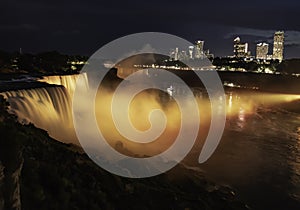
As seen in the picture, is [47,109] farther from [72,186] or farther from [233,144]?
[233,144]

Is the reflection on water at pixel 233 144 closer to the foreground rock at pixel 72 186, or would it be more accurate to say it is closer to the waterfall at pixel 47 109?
the waterfall at pixel 47 109

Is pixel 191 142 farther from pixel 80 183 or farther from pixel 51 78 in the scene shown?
pixel 80 183

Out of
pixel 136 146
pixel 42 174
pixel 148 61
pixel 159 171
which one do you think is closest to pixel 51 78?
pixel 136 146

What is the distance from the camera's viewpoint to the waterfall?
1612 centimetres

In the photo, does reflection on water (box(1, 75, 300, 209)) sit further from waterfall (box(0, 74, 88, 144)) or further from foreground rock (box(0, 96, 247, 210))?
foreground rock (box(0, 96, 247, 210))

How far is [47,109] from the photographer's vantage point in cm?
1836

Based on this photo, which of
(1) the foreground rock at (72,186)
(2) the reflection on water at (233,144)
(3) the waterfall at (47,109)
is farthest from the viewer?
(3) the waterfall at (47,109)

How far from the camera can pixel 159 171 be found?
13.7 m

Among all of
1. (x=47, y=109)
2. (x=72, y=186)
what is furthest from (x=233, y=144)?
(x=72, y=186)

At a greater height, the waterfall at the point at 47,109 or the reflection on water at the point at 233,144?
the waterfall at the point at 47,109

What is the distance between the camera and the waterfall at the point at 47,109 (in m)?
16.1

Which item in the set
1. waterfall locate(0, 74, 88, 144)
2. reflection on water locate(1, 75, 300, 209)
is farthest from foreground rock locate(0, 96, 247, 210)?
waterfall locate(0, 74, 88, 144)

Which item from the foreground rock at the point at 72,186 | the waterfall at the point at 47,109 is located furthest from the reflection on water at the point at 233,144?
the foreground rock at the point at 72,186

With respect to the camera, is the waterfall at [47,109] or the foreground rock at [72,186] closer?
the foreground rock at [72,186]
